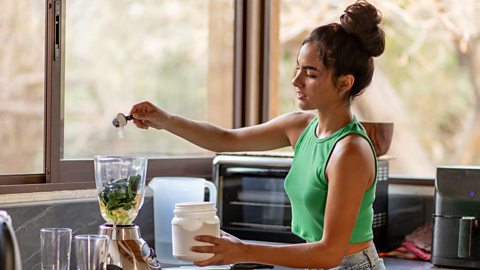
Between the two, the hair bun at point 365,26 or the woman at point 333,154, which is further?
the hair bun at point 365,26

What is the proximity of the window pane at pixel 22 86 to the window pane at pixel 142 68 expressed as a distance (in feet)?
0.44

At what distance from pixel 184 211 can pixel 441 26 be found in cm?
217

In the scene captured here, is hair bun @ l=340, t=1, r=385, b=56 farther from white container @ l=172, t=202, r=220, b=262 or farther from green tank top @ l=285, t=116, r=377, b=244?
white container @ l=172, t=202, r=220, b=262

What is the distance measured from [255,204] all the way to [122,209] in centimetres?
79

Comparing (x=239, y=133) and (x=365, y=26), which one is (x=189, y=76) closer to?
(x=239, y=133)

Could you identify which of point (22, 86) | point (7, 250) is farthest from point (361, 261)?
point (22, 86)

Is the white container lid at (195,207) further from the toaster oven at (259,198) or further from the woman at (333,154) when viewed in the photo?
the toaster oven at (259,198)

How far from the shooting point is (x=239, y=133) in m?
2.60

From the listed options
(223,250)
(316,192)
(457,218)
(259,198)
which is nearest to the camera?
(223,250)

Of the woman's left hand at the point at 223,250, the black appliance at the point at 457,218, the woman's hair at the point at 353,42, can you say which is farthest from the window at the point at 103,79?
the black appliance at the point at 457,218

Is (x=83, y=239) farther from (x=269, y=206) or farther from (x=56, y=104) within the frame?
(x=269, y=206)

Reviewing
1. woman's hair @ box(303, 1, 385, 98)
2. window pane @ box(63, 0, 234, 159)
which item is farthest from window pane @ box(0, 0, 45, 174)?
woman's hair @ box(303, 1, 385, 98)

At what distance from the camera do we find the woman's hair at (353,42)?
227 cm

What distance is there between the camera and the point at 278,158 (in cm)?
298
